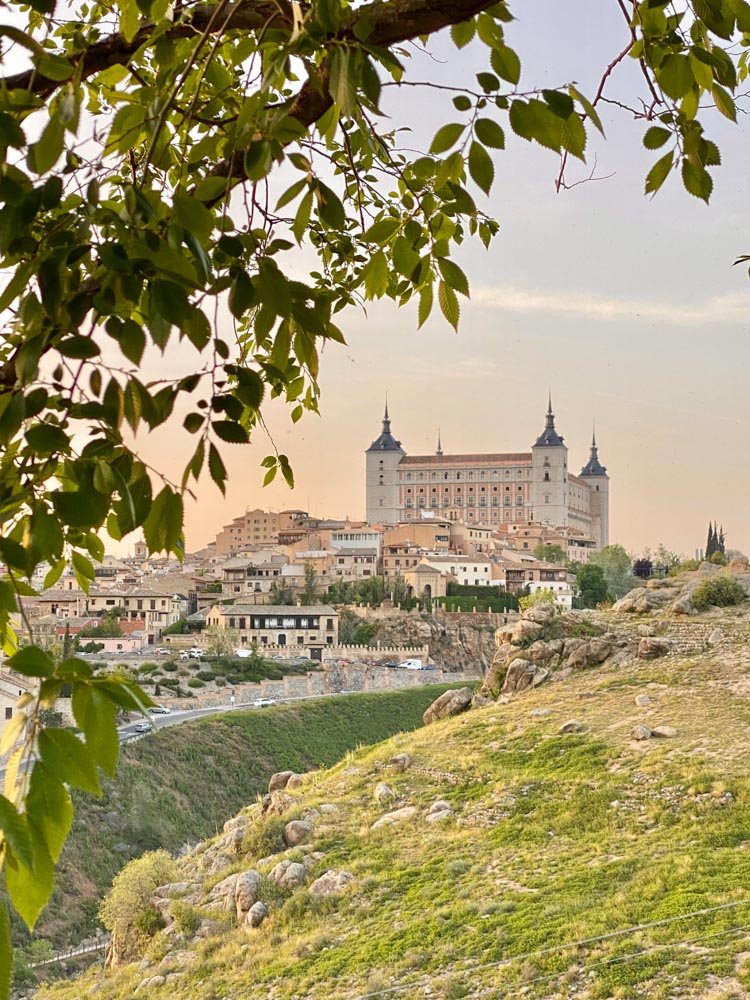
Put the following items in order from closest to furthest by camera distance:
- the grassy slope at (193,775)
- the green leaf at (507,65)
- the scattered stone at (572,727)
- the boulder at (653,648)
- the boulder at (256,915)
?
the green leaf at (507,65), the boulder at (256,915), the scattered stone at (572,727), the boulder at (653,648), the grassy slope at (193,775)

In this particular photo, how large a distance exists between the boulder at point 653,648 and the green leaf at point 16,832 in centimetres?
1155

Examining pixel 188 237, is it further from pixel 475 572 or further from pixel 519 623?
→ pixel 475 572

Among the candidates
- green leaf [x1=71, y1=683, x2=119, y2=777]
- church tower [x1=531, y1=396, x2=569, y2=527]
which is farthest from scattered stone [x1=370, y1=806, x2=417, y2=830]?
church tower [x1=531, y1=396, x2=569, y2=527]

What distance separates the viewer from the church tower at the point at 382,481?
247 ft

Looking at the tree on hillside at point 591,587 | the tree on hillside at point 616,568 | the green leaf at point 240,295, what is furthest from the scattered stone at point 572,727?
the tree on hillside at point 591,587

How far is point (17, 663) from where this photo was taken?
0.66 metres

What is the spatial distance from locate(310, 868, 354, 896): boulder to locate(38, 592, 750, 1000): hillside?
1 centimetres

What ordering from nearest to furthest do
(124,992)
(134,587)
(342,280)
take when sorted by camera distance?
(342,280)
(124,992)
(134,587)

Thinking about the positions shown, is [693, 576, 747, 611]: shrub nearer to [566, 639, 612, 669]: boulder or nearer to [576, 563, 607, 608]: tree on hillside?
[566, 639, 612, 669]: boulder

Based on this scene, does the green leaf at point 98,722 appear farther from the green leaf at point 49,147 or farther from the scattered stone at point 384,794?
the scattered stone at point 384,794

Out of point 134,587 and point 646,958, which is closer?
point 646,958

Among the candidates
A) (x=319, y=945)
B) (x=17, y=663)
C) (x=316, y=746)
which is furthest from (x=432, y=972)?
(x=316, y=746)

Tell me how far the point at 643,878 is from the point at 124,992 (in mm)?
3837

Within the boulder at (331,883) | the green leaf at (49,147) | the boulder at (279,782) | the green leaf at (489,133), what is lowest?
the boulder at (279,782)
